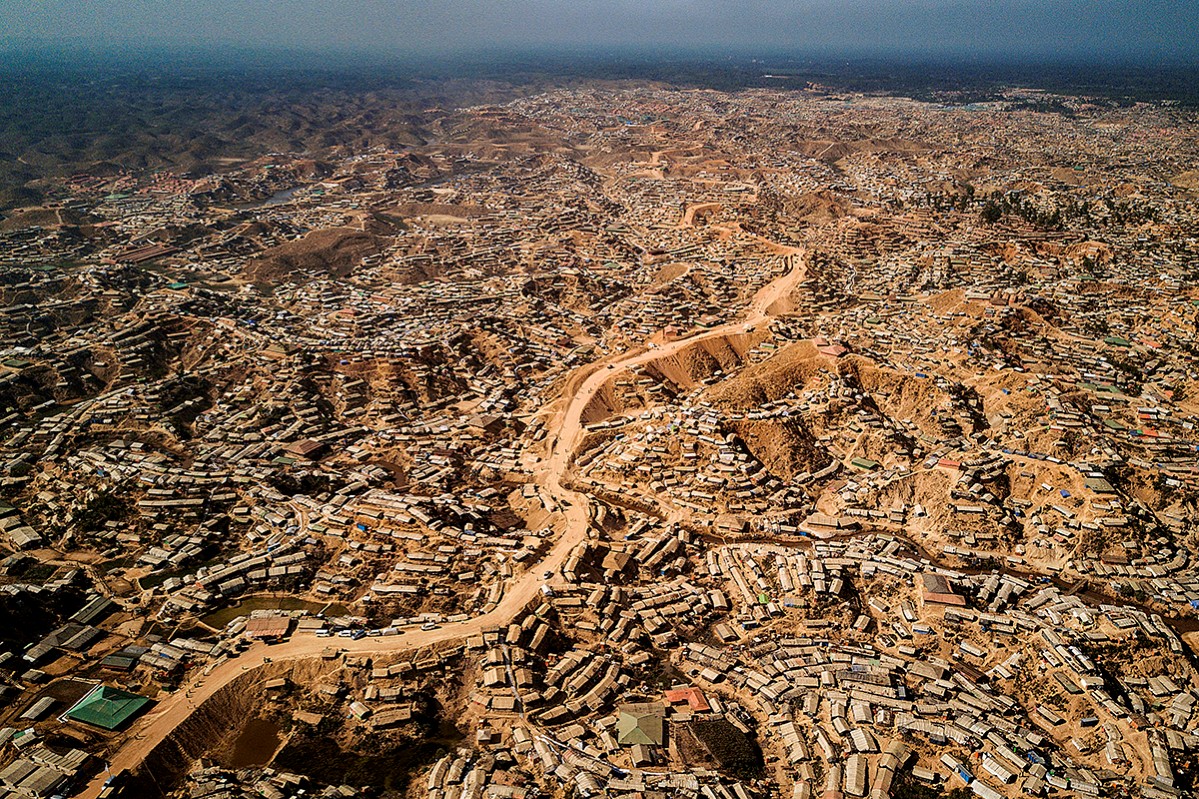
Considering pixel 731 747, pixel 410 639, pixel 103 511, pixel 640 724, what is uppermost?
pixel 103 511

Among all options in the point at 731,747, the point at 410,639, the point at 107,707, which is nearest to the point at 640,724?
the point at 731,747

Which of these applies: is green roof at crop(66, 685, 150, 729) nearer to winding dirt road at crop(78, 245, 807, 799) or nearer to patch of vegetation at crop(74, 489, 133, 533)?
winding dirt road at crop(78, 245, 807, 799)

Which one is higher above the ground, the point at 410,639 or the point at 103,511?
the point at 103,511

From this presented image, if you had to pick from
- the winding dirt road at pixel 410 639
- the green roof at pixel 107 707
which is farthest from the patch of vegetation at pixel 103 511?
the winding dirt road at pixel 410 639

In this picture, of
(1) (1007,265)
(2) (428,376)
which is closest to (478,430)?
(2) (428,376)

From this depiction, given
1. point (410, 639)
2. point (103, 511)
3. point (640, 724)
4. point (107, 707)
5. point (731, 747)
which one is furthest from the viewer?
point (103, 511)

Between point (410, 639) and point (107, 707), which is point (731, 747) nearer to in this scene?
point (410, 639)
